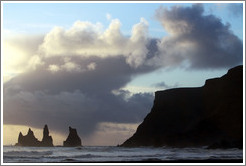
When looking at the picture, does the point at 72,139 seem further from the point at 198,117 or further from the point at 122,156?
the point at 122,156

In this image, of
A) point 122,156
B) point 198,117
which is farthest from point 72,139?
point 122,156

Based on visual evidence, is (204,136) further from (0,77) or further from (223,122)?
(0,77)

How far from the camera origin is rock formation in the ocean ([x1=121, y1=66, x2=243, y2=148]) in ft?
333

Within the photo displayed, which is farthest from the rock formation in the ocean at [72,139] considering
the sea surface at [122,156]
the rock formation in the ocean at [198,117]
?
the sea surface at [122,156]

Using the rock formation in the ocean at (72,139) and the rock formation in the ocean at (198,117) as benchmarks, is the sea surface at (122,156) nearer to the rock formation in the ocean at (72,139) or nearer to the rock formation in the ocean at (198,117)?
the rock formation in the ocean at (198,117)

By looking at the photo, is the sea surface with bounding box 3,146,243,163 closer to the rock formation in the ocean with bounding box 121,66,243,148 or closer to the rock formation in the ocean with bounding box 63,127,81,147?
the rock formation in the ocean with bounding box 121,66,243,148

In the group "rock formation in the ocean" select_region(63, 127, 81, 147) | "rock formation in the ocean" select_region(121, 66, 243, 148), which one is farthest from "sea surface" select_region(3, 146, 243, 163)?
"rock formation in the ocean" select_region(63, 127, 81, 147)

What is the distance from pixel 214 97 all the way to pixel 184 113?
1894cm

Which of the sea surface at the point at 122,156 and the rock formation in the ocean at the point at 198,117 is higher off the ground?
the rock formation in the ocean at the point at 198,117

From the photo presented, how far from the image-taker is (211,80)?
115m

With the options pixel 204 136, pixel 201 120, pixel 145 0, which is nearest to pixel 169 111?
pixel 201 120

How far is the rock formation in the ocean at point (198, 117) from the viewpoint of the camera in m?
102

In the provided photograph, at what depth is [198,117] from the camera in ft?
407

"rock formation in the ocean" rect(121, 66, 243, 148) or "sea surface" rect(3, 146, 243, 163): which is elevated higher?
"rock formation in the ocean" rect(121, 66, 243, 148)
